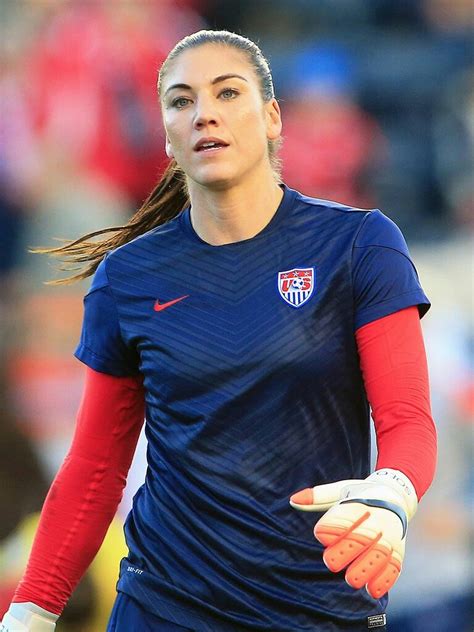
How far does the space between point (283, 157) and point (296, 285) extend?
4.28m

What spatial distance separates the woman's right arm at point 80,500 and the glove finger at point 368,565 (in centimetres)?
105

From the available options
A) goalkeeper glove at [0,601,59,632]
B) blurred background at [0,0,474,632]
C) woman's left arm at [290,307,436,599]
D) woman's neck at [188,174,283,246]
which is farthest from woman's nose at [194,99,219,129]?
blurred background at [0,0,474,632]

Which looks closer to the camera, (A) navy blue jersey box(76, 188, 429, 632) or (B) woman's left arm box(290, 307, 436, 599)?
(B) woman's left arm box(290, 307, 436, 599)

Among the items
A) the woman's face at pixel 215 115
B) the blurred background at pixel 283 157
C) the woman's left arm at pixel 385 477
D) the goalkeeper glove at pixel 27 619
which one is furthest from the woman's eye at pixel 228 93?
the blurred background at pixel 283 157

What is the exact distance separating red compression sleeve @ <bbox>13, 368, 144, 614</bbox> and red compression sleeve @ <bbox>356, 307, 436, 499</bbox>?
0.67 metres

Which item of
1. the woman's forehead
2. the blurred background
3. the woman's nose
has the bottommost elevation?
the woman's nose

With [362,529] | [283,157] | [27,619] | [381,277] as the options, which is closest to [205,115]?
[381,277]

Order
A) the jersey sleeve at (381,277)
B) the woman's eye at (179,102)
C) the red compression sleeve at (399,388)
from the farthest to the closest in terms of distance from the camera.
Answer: the woman's eye at (179,102) < the jersey sleeve at (381,277) < the red compression sleeve at (399,388)

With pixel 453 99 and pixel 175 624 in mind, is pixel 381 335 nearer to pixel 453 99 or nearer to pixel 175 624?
pixel 175 624

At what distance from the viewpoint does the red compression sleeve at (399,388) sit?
A: 8.61 ft

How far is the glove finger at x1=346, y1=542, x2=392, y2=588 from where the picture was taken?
2260mm

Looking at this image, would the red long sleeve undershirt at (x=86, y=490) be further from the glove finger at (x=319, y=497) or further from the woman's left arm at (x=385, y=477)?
the glove finger at (x=319, y=497)

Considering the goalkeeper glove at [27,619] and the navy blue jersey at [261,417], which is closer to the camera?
the navy blue jersey at [261,417]

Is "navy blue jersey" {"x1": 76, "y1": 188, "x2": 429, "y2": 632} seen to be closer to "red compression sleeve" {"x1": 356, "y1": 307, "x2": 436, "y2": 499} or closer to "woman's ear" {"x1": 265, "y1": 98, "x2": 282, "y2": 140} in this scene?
"red compression sleeve" {"x1": 356, "y1": 307, "x2": 436, "y2": 499}
